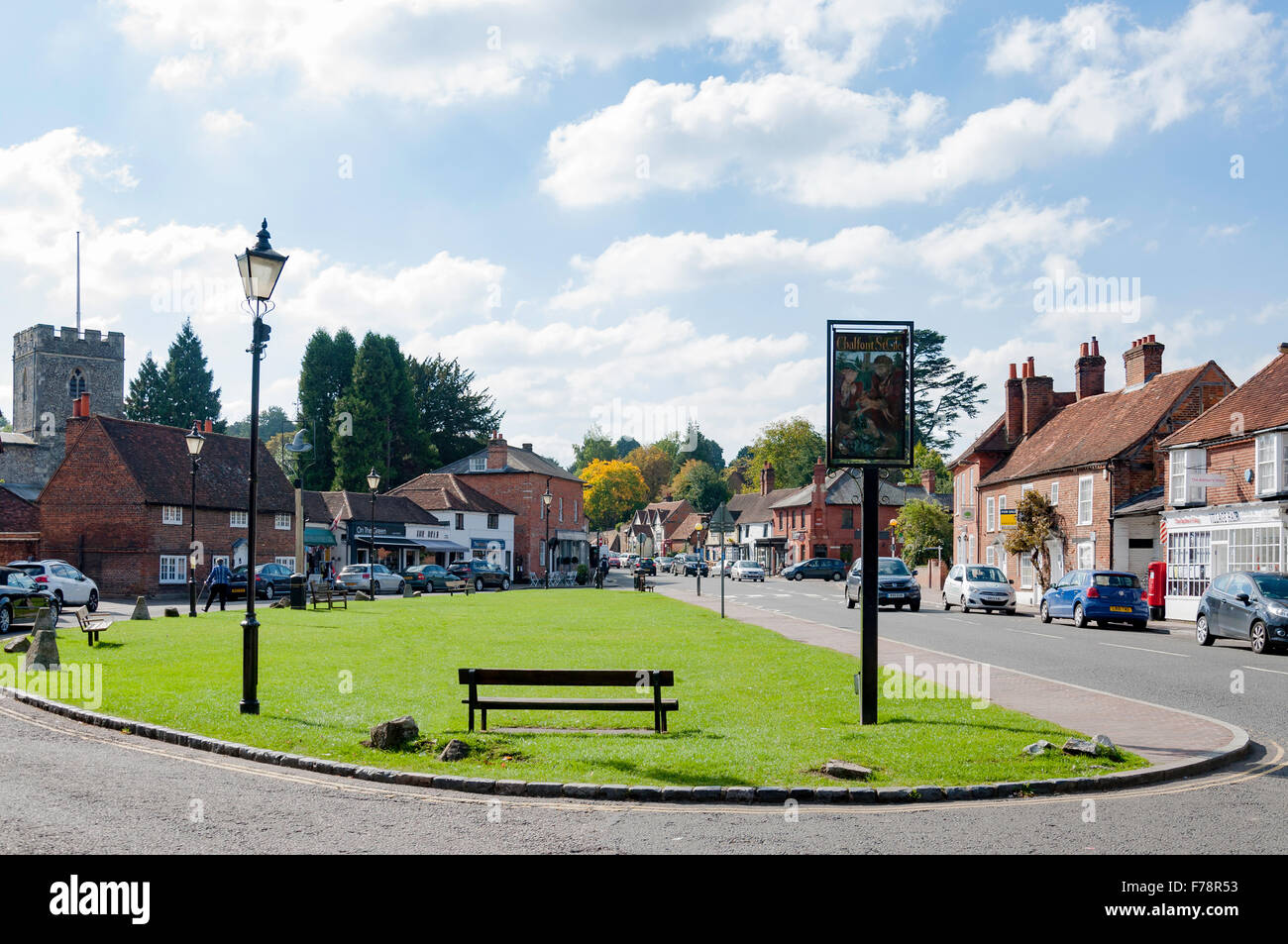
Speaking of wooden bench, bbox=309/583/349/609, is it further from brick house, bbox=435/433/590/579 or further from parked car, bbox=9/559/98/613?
brick house, bbox=435/433/590/579

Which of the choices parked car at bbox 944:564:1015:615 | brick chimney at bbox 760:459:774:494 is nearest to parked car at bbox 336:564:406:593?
parked car at bbox 944:564:1015:615

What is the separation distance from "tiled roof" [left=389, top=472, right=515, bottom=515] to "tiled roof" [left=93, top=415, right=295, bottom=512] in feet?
50.6

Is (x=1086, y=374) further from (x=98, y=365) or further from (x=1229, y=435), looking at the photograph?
(x=98, y=365)

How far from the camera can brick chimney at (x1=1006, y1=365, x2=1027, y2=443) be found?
51.3 metres

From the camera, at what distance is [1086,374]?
48.1 meters

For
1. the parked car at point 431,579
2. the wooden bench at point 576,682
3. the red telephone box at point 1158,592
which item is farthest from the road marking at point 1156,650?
the parked car at point 431,579

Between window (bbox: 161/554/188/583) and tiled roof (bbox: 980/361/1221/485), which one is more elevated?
tiled roof (bbox: 980/361/1221/485)

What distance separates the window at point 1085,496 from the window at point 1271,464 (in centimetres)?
1016

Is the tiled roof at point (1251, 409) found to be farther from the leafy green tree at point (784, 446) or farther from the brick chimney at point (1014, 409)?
the leafy green tree at point (784, 446)

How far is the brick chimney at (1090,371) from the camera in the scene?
157 feet

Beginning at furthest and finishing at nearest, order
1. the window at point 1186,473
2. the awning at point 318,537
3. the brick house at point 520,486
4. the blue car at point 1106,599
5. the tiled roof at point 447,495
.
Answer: the brick house at point 520,486 → the tiled roof at point 447,495 → the awning at point 318,537 → the window at point 1186,473 → the blue car at point 1106,599

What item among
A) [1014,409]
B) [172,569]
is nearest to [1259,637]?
[1014,409]

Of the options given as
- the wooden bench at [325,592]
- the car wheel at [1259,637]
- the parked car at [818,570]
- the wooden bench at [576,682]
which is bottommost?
the parked car at [818,570]
